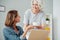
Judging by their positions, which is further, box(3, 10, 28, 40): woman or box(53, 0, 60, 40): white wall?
box(53, 0, 60, 40): white wall

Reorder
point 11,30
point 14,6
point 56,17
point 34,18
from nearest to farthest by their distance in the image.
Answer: point 11,30 → point 34,18 → point 14,6 → point 56,17

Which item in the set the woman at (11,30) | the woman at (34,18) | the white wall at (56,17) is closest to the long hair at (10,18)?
the woman at (11,30)

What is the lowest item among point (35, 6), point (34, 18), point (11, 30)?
point (11, 30)

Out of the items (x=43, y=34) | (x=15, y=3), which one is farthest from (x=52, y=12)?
(x=43, y=34)

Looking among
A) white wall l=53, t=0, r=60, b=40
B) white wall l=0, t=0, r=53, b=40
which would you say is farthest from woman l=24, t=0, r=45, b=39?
white wall l=53, t=0, r=60, b=40

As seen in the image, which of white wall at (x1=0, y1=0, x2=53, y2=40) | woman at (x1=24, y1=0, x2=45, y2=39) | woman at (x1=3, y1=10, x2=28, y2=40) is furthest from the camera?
white wall at (x1=0, y1=0, x2=53, y2=40)

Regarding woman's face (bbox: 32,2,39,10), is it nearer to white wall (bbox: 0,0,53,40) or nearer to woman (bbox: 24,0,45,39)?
woman (bbox: 24,0,45,39)

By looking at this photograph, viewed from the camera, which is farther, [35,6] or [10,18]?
Answer: [35,6]

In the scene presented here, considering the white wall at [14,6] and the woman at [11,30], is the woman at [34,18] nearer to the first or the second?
the white wall at [14,6]

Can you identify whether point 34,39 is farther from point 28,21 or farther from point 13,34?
point 28,21

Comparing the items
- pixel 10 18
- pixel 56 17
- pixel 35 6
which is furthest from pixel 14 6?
pixel 56 17

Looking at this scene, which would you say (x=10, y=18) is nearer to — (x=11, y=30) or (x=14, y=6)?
(x=11, y=30)

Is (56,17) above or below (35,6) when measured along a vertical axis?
below

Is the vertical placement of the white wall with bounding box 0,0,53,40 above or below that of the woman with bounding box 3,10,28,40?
above
